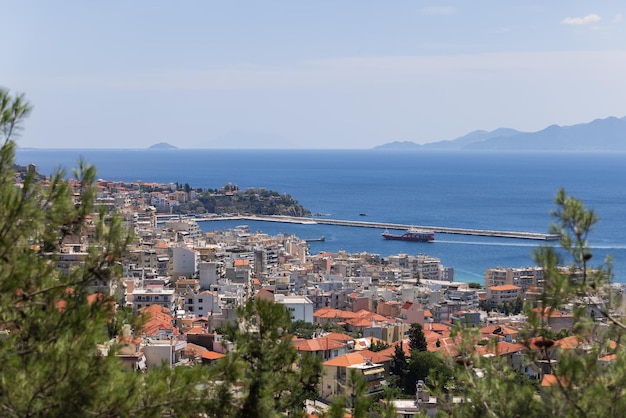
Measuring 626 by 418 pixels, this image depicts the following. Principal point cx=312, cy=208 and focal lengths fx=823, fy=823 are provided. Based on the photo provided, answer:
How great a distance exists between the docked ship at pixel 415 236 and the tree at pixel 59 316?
36.0m

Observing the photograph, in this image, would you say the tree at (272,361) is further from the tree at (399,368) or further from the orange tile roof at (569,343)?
the tree at (399,368)

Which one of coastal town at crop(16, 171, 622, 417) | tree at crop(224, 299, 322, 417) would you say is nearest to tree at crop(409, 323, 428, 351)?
coastal town at crop(16, 171, 622, 417)

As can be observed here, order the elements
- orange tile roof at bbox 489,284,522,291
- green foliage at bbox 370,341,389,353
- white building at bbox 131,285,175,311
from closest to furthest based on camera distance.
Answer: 1. green foliage at bbox 370,341,389,353
2. white building at bbox 131,285,175,311
3. orange tile roof at bbox 489,284,522,291

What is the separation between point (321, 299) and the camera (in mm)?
21141

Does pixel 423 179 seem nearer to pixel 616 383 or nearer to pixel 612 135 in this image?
pixel 616 383

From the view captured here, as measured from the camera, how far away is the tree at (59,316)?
2574 millimetres

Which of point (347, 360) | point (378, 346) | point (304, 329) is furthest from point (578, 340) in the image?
point (304, 329)

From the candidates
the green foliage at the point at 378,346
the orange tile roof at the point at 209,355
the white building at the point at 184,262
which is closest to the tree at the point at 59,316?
the orange tile roof at the point at 209,355

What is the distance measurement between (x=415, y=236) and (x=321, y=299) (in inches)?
721

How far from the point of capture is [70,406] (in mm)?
2572

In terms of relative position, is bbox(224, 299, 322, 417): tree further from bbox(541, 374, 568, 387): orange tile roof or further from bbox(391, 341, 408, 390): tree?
bbox(391, 341, 408, 390): tree

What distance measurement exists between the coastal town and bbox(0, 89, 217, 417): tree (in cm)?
191

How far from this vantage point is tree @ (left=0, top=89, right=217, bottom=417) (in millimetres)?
2574

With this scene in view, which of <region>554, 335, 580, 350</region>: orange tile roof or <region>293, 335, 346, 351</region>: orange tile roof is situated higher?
<region>554, 335, 580, 350</region>: orange tile roof
